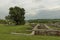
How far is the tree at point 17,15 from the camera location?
145ft

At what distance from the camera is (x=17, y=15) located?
4434 centimetres

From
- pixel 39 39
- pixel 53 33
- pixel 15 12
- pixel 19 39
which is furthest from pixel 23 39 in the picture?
pixel 15 12

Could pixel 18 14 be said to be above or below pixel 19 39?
above

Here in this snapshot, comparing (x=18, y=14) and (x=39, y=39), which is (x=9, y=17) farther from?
(x=39, y=39)

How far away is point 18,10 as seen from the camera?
149 ft

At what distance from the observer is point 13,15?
44344 millimetres

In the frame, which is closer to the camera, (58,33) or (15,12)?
(58,33)

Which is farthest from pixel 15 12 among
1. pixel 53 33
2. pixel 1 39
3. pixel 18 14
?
pixel 1 39

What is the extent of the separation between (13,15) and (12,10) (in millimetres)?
1721

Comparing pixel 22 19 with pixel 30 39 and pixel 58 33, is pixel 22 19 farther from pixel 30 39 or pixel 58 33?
pixel 30 39

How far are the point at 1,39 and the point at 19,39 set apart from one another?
4.18 ft

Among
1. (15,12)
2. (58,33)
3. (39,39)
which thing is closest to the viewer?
(39,39)

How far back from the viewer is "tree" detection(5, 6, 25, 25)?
44.2 m

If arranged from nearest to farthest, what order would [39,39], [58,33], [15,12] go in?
1. [39,39]
2. [58,33]
3. [15,12]
